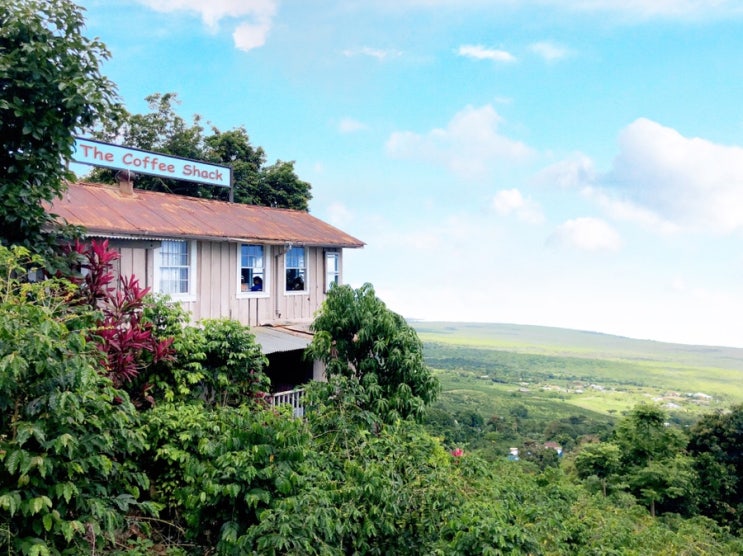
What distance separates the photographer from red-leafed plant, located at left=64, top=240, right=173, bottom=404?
714 cm

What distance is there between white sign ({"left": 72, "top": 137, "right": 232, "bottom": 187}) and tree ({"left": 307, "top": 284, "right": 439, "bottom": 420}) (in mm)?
6566

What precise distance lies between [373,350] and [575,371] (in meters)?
82.0

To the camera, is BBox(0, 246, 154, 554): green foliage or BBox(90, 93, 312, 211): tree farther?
BBox(90, 93, 312, 211): tree

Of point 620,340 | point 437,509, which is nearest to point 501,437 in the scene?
point 437,509

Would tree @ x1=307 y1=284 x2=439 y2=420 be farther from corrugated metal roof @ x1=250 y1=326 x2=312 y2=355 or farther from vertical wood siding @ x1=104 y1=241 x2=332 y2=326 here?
corrugated metal roof @ x1=250 y1=326 x2=312 y2=355

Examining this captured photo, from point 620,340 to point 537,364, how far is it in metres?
69.2

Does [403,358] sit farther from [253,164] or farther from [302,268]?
[253,164]

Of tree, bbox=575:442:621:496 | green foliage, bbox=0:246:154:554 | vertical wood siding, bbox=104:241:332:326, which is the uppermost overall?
vertical wood siding, bbox=104:241:332:326

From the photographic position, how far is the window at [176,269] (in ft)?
37.7

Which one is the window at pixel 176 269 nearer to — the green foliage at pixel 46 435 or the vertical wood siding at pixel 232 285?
the vertical wood siding at pixel 232 285

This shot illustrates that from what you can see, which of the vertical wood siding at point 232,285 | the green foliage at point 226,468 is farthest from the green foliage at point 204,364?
the vertical wood siding at point 232,285

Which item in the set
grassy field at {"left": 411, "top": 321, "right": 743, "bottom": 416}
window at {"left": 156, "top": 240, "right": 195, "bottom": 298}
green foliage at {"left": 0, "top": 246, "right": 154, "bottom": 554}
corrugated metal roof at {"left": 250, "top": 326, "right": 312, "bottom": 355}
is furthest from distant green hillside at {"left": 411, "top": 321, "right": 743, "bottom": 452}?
green foliage at {"left": 0, "top": 246, "right": 154, "bottom": 554}

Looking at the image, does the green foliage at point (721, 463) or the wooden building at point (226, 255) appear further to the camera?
the green foliage at point (721, 463)

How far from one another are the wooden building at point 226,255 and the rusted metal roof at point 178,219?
0.03m
